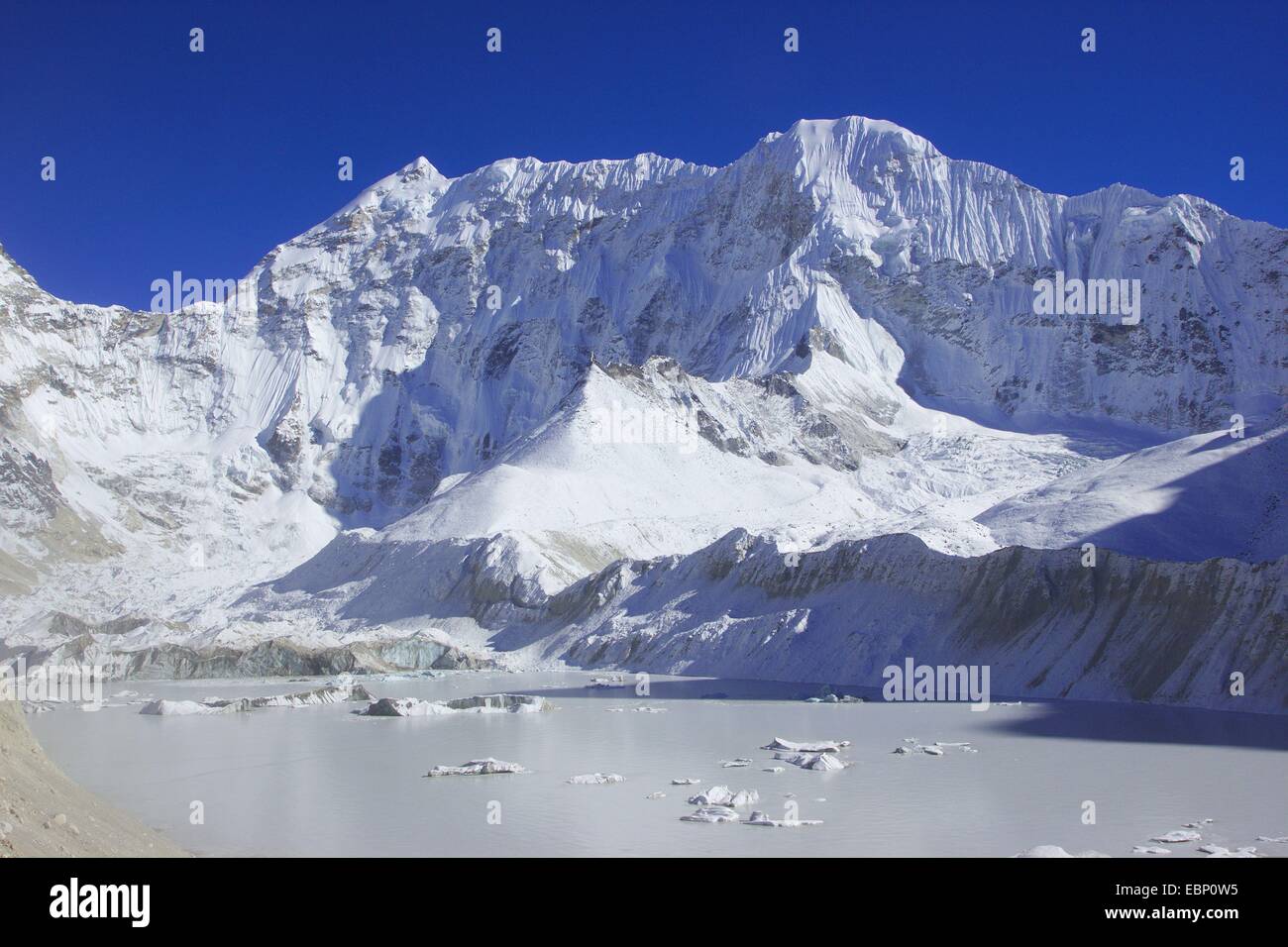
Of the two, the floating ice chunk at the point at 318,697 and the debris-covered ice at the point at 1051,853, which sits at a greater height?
the floating ice chunk at the point at 318,697

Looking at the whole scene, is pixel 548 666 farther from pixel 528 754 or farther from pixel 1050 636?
pixel 528 754

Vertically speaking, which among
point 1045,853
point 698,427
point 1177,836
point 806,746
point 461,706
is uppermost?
point 698,427

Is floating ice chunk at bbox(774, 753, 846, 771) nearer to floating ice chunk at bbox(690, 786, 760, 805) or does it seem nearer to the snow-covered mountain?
floating ice chunk at bbox(690, 786, 760, 805)

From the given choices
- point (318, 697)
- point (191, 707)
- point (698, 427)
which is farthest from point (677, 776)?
point (698, 427)

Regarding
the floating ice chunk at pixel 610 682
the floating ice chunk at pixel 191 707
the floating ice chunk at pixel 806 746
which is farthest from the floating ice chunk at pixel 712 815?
the floating ice chunk at pixel 610 682

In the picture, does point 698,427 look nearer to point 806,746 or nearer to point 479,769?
point 806,746

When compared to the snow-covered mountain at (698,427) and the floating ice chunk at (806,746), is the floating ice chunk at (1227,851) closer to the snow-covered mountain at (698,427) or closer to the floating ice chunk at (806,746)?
the floating ice chunk at (806,746)
